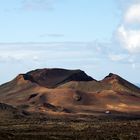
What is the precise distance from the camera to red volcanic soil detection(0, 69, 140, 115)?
6130 inches

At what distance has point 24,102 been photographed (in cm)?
16625

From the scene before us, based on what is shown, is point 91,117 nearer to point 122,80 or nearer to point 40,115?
point 40,115

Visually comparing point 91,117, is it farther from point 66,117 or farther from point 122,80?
point 122,80

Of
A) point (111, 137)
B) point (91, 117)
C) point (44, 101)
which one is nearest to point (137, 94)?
point (44, 101)

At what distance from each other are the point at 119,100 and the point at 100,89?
21.8 metres

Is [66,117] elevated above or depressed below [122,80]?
below

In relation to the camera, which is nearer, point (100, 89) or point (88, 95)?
point (88, 95)

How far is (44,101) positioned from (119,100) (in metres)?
23.7

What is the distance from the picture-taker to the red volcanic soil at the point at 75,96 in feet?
511

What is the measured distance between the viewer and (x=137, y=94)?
182m

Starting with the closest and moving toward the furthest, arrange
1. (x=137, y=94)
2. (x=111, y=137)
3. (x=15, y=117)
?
(x=111, y=137)
(x=15, y=117)
(x=137, y=94)

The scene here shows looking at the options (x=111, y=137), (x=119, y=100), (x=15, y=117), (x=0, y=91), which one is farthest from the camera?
(x=0, y=91)

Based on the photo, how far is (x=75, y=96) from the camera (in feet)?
538

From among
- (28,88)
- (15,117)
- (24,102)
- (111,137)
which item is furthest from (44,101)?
(111,137)
